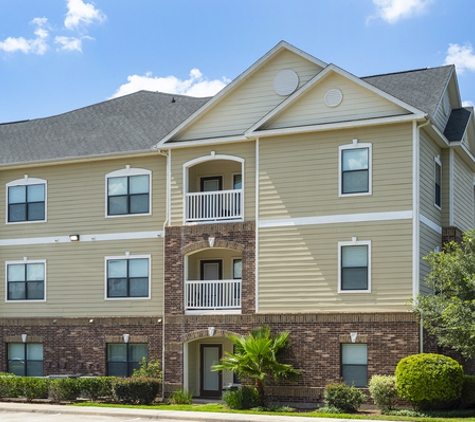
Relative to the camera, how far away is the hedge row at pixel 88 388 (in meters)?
27.5

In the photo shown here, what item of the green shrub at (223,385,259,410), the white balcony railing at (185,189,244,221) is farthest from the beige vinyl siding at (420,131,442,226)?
the green shrub at (223,385,259,410)

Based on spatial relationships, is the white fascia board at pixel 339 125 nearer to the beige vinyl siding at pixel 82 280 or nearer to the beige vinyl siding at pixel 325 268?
the beige vinyl siding at pixel 325 268

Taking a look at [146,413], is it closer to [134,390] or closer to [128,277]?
[134,390]

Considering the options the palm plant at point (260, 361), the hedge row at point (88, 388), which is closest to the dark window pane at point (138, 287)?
the hedge row at point (88, 388)

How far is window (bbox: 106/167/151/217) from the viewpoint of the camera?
101 feet

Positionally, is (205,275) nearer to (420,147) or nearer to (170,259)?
(170,259)

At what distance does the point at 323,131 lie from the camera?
88.9 feet

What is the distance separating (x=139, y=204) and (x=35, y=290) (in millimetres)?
5572

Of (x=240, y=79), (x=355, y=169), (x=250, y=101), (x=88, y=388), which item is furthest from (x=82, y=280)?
(x=355, y=169)

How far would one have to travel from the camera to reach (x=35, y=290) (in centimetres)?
3250

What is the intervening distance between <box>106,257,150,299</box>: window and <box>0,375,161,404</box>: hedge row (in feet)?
12.0

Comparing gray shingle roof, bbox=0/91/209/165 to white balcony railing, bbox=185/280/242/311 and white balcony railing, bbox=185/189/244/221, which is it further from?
white balcony railing, bbox=185/280/242/311

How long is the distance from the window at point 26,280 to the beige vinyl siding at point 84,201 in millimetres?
1142

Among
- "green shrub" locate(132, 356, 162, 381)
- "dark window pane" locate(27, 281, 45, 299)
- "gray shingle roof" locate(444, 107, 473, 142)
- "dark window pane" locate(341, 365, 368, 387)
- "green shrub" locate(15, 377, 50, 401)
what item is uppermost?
"gray shingle roof" locate(444, 107, 473, 142)
